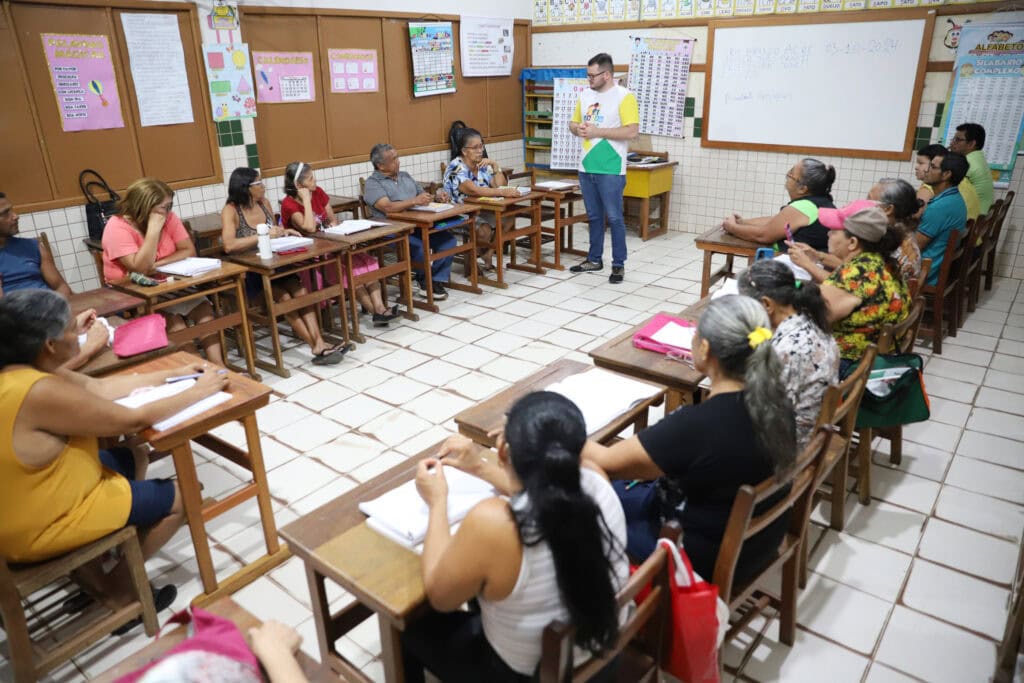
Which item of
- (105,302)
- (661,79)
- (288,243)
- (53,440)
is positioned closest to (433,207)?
(288,243)

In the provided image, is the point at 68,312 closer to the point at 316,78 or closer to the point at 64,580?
the point at 64,580

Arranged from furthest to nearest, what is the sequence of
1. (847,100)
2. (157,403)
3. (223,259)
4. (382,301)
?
(847,100), (382,301), (223,259), (157,403)

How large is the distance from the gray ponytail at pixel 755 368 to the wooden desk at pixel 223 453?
1.57 metres

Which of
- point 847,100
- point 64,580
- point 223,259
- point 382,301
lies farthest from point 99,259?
point 847,100

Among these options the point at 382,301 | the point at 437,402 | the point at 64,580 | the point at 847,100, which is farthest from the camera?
the point at 847,100

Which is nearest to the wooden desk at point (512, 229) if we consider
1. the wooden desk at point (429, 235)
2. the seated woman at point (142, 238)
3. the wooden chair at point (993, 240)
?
the wooden desk at point (429, 235)

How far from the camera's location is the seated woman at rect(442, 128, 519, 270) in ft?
19.2

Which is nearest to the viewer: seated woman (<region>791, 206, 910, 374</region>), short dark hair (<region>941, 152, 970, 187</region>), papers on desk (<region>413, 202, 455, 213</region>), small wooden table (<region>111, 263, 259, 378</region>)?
seated woman (<region>791, 206, 910, 374</region>)

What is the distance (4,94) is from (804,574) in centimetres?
506

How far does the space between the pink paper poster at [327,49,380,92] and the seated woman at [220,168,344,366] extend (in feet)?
6.28

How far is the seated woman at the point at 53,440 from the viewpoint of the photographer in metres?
1.94

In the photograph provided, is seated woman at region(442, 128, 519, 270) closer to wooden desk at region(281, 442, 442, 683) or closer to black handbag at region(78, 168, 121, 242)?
black handbag at region(78, 168, 121, 242)

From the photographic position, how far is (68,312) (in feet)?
6.87

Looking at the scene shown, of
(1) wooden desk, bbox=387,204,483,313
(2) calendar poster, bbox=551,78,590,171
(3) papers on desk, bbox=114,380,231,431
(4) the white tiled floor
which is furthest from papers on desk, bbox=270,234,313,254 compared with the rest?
(2) calendar poster, bbox=551,78,590,171
